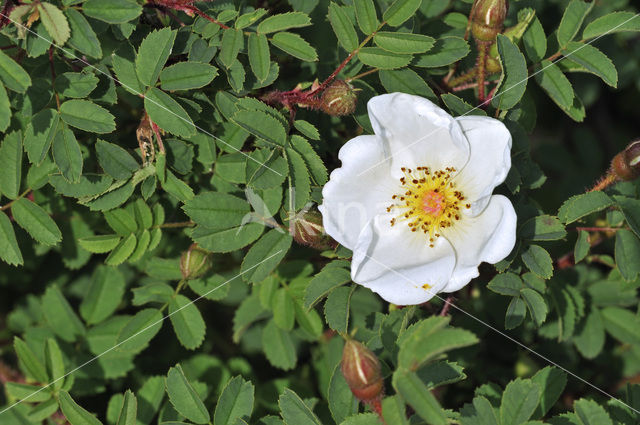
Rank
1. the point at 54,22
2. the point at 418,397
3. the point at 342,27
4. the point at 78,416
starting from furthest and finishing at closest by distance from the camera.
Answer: the point at 342,27, the point at 78,416, the point at 54,22, the point at 418,397

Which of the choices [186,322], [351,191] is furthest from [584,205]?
[186,322]

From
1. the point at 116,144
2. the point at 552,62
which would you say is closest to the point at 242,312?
the point at 116,144

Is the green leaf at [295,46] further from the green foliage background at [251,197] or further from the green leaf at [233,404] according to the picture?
the green leaf at [233,404]

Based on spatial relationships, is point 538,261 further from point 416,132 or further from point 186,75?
point 186,75

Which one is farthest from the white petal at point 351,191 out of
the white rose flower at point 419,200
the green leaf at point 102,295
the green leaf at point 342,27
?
the green leaf at point 102,295

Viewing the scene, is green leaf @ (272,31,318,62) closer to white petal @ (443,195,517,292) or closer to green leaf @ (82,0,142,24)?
green leaf @ (82,0,142,24)

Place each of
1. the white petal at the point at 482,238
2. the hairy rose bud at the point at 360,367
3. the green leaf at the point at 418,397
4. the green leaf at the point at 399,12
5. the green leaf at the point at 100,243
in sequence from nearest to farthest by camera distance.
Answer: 1. the green leaf at the point at 418,397
2. the hairy rose bud at the point at 360,367
3. the white petal at the point at 482,238
4. the green leaf at the point at 399,12
5. the green leaf at the point at 100,243
